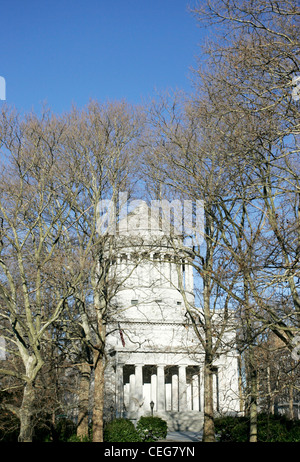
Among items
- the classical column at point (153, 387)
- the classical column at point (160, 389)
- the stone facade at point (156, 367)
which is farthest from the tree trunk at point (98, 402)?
the classical column at point (153, 387)

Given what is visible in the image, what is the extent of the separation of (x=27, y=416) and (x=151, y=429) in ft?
54.2

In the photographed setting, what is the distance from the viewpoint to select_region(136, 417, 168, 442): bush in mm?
30022

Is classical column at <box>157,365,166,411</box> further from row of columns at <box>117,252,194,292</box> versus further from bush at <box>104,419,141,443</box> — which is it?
bush at <box>104,419,141,443</box>

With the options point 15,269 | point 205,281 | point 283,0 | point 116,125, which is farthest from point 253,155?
point 15,269

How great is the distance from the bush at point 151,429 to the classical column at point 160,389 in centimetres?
1135

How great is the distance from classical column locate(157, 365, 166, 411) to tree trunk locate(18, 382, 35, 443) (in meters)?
30.8

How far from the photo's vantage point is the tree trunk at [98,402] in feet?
67.4

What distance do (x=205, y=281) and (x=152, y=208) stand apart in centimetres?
355

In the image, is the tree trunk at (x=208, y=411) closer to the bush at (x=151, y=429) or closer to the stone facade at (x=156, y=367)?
the bush at (x=151, y=429)

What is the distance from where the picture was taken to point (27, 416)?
17.1 metres

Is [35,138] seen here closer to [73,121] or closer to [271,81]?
[73,121]

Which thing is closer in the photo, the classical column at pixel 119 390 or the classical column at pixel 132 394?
the classical column at pixel 119 390

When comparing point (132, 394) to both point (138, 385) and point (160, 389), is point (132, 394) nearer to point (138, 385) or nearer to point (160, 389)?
point (138, 385)

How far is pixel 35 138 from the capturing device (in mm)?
19328
